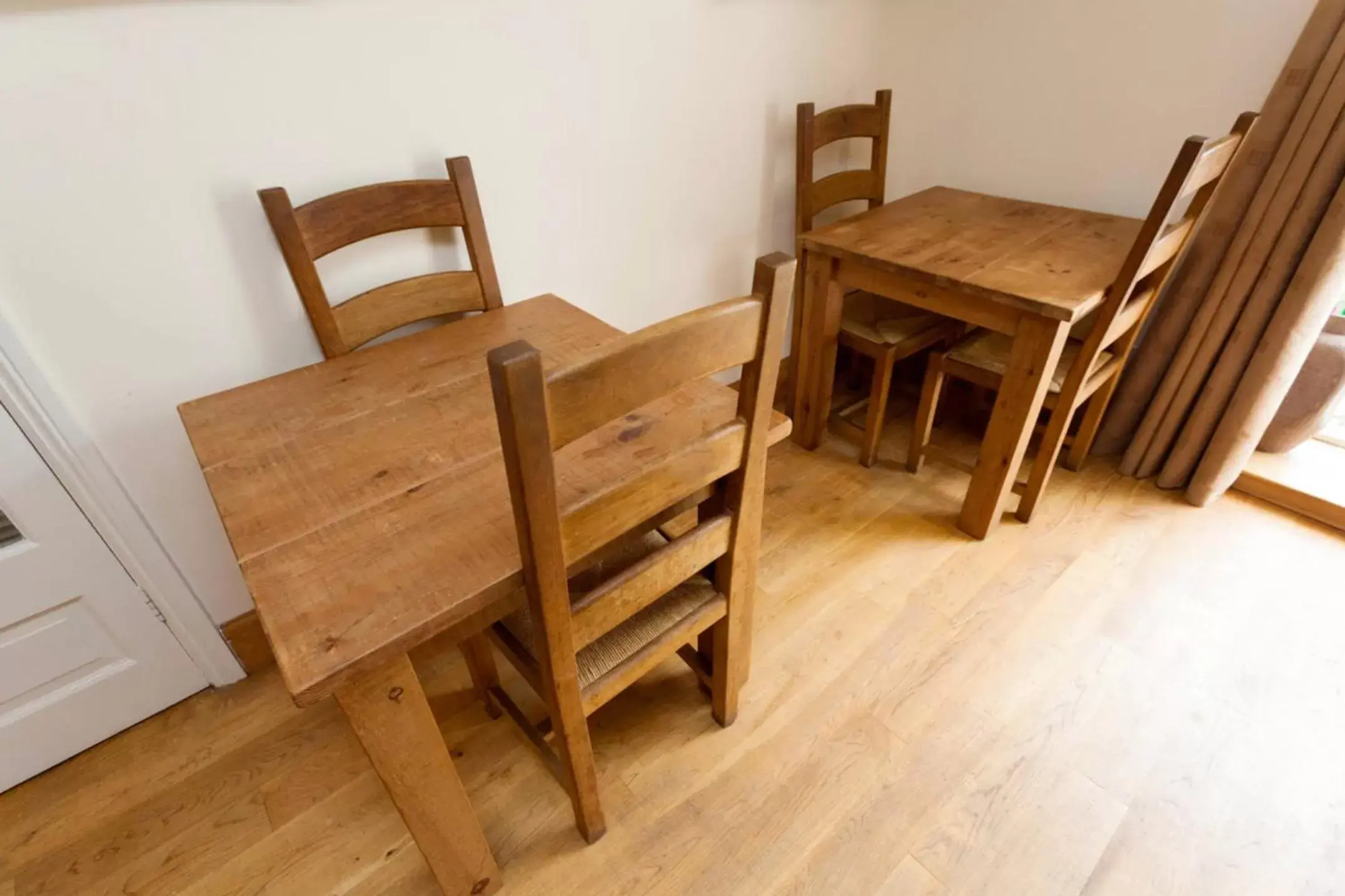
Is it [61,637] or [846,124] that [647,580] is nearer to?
[61,637]

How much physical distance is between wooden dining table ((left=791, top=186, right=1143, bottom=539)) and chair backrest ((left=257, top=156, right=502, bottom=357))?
93 cm

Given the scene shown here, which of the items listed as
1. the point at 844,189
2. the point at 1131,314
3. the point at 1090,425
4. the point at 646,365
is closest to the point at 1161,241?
the point at 1131,314

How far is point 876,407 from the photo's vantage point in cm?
202

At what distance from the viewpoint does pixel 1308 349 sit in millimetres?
1643

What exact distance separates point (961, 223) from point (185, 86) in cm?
185

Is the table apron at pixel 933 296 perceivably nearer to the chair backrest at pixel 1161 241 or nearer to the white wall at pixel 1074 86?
the chair backrest at pixel 1161 241

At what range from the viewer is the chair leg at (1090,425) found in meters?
1.90

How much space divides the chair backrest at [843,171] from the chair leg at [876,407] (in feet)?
1.52

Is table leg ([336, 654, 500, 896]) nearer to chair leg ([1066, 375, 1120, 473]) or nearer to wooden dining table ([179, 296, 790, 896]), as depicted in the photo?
wooden dining table ([179, 296, 790, 896])

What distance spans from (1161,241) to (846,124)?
3.13 feet

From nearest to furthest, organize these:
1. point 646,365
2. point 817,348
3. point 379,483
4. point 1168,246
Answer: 1. point 646,365
2. point 379,483
3. point 1168,246
4. point 817,348

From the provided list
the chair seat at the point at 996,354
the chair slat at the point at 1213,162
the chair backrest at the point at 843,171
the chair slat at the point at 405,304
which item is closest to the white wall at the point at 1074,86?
the chair backrest at the point at 843,171

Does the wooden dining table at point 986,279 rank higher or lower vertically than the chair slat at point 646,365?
lower

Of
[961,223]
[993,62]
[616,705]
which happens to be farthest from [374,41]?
[993,62]
